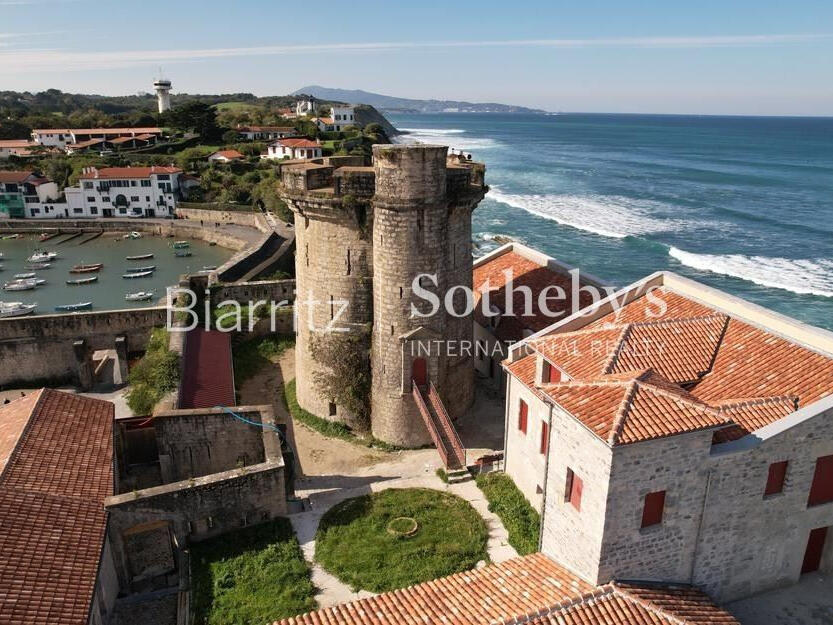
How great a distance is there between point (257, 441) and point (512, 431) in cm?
798

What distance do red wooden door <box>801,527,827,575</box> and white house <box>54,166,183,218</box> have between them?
83.7 meters

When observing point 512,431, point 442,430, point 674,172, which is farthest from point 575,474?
point 674,172

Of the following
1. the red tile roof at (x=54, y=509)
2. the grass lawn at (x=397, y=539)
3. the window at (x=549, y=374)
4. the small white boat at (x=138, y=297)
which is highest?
the window at (x=549, y=374)

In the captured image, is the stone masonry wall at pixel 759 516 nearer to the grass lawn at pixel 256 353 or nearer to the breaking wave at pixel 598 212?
the grass lawn at pixel 256 353

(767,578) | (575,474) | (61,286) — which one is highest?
(575,474)

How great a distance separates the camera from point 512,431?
61.6 ft

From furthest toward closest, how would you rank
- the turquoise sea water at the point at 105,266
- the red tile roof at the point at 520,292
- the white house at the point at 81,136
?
the white house at the point at 81,136, the turquoise sea water at the point at 105,266, the red tile roof at the point at 520,292

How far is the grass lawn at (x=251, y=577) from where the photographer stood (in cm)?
1375

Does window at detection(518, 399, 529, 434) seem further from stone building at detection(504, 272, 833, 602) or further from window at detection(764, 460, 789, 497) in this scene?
window at detection(764, 460, 789, 497)

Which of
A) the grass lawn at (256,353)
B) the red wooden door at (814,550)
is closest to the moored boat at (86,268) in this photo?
the grass lawn at (256,353)

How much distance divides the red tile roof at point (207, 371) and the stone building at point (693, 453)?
40.7 feet

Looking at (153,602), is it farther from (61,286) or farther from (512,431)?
(61,286)

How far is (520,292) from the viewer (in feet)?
89.4

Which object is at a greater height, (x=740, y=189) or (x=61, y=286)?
(x=740, y=189)
